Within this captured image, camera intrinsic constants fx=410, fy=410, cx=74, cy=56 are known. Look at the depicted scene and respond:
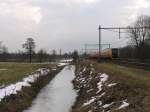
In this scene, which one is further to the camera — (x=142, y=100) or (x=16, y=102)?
(x=16, y=102)

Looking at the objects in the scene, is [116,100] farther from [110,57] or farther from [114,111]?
[110,57]

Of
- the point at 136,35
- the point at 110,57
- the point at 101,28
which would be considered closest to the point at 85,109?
the point at 101,28

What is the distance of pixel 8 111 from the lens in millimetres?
24359

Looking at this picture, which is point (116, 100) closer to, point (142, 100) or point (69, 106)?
point (142, 100)

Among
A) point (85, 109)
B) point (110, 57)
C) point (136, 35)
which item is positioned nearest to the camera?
point (85, 109)

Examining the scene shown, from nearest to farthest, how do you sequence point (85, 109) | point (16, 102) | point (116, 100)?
1. point (116, 100)
2. point (85, 109)
3. point (16, 102)

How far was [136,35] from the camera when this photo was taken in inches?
4705

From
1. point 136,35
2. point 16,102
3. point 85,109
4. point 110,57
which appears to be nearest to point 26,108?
point 16,102

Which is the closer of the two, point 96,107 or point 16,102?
point 96,107

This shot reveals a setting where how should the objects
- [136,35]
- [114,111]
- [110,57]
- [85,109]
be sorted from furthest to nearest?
[136,35] < [110,57] < [85,109] < [114,111]

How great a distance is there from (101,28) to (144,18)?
178 feet

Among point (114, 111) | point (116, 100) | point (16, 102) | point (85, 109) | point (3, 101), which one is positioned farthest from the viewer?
point (16, 102)

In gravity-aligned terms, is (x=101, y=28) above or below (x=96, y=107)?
above

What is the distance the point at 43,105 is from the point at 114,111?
11.2 m
